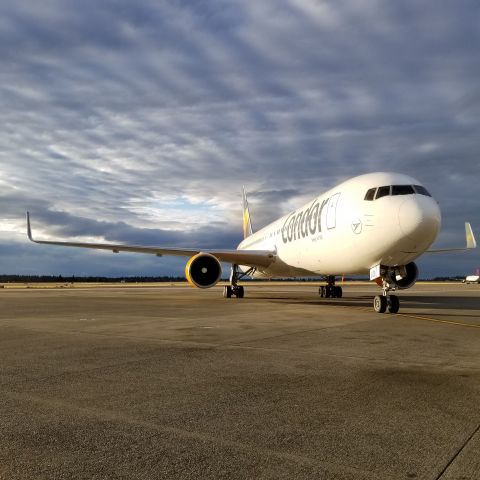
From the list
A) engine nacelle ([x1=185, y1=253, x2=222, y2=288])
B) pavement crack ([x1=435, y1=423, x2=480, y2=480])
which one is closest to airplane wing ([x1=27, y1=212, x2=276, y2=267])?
engine nacelle ([x1=185, y1=253, x2=222, y2=288])

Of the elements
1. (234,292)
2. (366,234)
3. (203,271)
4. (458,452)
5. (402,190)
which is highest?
(402,190)

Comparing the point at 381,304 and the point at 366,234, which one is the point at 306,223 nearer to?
the point at 366,234

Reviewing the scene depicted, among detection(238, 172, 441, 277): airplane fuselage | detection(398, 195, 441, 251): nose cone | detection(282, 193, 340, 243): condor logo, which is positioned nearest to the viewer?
detection(398, 195, 441, 251): nose cone

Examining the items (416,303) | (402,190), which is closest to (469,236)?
(416,303)

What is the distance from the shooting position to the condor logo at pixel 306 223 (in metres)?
15.0

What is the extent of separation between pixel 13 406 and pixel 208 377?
1880 millimetres

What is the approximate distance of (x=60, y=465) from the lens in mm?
2570

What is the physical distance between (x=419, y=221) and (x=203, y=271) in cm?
957

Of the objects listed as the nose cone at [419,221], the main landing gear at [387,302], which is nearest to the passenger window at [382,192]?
the nose cone at [419,221]

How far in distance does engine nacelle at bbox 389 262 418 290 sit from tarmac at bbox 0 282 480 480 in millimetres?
5391

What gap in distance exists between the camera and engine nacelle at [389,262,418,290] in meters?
12.8

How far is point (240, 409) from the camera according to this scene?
368cm

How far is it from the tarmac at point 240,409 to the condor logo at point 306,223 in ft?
25.9

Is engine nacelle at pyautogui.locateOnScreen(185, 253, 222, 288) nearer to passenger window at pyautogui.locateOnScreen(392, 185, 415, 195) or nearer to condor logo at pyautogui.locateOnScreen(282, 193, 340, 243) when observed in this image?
condor logo at pyautogui.locateOnScreen(282, 193, 340, 243)
